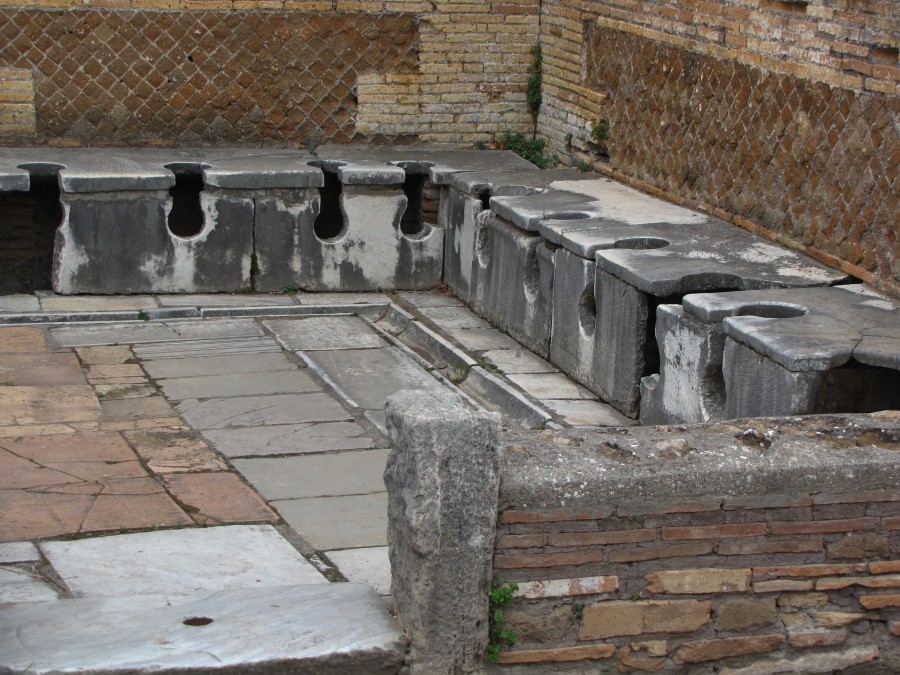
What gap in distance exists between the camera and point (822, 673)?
4.22m

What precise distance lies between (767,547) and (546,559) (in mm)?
698

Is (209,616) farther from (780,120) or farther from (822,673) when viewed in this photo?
(780,120)

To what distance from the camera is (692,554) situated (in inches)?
161

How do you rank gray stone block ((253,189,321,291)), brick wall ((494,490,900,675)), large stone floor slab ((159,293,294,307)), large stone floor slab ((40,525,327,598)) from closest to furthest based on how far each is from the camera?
brick wall ((494,490,900,675)), large stone floor slab ((40,525,327,598)), large stone floor slab ((159,293,294,307)), gray stone block ((253,189,321,291))

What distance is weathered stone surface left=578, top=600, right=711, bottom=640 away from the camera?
4.05 m

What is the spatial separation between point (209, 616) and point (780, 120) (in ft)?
15.4

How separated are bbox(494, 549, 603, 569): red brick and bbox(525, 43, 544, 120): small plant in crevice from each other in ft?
23.5

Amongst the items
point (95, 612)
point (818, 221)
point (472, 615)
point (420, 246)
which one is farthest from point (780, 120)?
point (95, 612)

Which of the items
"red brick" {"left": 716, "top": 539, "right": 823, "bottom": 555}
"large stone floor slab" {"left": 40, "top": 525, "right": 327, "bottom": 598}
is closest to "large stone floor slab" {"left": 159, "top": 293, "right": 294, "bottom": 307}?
"large stone floor slab" {"left": 40, "top": 525, "right": 327, "bottom": 598}

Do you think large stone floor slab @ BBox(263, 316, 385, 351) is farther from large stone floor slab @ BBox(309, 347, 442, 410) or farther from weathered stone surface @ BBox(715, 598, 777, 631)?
weathered stone surface @ BBox(715, 598, 777, 631)

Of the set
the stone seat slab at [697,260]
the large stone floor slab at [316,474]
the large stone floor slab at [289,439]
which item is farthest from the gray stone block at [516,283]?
the large stone floor slab at [316,474]

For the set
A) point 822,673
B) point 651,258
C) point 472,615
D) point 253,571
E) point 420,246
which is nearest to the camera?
point 472,615

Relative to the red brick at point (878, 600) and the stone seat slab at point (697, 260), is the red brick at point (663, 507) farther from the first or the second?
the stone seat slab at point (697, 260)

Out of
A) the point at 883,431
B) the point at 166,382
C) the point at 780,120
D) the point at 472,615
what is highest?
the point at 780,120
